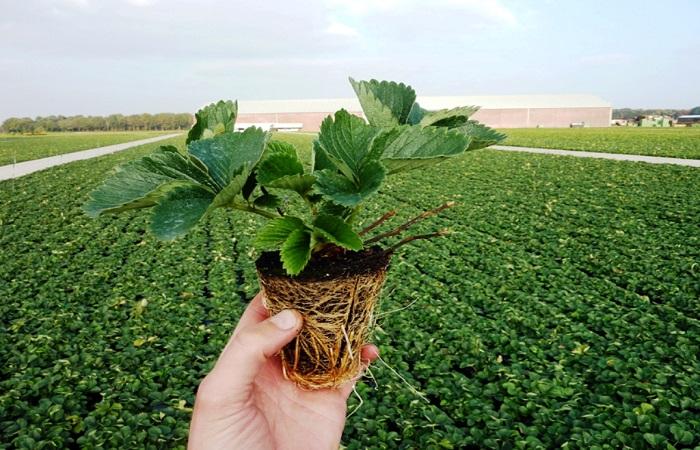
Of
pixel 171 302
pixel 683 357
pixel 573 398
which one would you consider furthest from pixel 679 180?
pixel 171 302

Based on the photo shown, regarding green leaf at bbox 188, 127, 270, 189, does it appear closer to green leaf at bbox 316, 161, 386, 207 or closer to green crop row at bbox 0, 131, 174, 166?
green leaf at bbox 316, 161, 386, 207

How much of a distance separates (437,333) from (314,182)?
328 centimetres

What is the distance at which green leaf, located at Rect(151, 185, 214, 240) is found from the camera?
0.91 m

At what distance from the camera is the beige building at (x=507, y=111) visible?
60.7m

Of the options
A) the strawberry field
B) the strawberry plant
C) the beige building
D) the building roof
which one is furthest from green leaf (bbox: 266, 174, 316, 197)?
the building roof

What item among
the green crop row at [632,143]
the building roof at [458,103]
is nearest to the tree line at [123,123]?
the building roof at [458,103]

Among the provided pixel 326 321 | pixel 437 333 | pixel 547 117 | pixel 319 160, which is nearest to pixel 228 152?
pixel 319 160

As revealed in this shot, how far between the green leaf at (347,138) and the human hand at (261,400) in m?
0.38

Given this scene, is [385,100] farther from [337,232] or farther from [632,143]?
[632,143]

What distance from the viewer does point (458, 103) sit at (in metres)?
66.7

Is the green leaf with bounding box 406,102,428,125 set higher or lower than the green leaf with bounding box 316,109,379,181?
higher

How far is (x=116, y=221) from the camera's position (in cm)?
883

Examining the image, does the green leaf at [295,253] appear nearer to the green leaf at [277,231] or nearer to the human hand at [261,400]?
the green leaf at [277,231]

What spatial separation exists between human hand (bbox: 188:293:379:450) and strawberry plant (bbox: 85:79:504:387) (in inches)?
4.0
